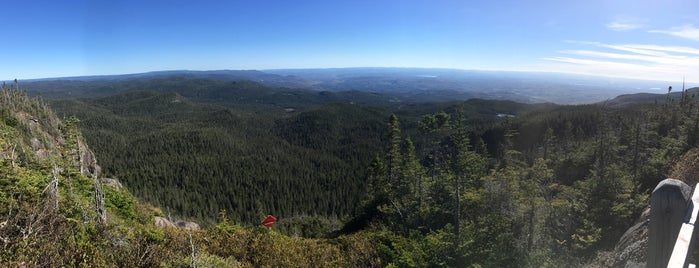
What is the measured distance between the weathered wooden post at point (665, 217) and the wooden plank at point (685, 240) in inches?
2.8

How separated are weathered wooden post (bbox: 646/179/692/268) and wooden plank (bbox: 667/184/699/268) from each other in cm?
7

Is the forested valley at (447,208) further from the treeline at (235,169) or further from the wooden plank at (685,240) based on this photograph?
the wooden plank at (685,240)

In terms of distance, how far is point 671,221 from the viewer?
8.07 feet

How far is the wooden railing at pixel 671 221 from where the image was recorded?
7.43 feet

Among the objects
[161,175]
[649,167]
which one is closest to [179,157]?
[161,175]

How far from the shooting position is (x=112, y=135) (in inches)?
5886

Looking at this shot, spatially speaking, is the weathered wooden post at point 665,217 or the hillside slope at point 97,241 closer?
the weathered wooden post at point 665,217

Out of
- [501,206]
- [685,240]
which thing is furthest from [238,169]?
[685,240]

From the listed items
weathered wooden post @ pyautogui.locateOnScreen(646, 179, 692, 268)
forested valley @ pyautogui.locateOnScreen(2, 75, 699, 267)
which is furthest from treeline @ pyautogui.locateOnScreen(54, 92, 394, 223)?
weathered wooden post @ pyautogui.locateOnScreen(646, 179, 692, 268)

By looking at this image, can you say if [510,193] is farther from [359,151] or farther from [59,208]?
[359,151]

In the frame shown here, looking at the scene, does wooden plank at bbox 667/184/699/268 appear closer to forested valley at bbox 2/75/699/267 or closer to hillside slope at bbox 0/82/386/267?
hillside slope at bbox 0/82/386/267

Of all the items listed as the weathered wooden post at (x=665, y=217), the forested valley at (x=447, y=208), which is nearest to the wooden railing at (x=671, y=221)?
the weathered wooden post at (x=665, y=217)

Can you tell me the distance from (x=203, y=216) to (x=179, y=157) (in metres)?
47.5

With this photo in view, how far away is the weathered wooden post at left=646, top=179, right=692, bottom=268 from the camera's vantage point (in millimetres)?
2348
